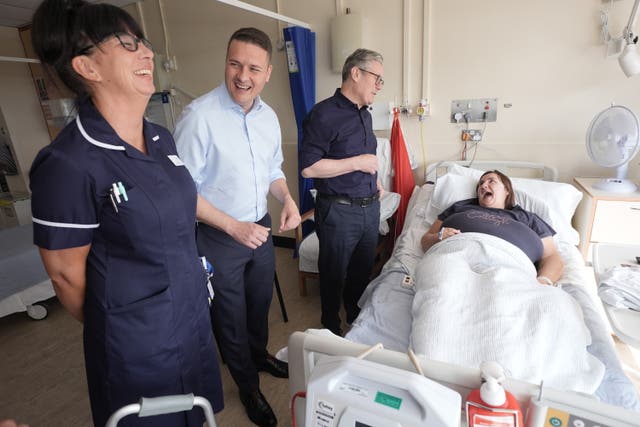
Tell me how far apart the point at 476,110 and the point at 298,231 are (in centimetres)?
156

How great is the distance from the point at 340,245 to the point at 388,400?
1447 mm

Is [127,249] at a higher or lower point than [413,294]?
higher

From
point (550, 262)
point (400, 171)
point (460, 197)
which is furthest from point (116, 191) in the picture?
point (400, 171)

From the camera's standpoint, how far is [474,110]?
2.67 meters

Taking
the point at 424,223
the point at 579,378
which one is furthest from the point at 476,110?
the point at 579,378

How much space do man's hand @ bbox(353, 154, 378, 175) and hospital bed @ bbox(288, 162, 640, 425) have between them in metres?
0.51

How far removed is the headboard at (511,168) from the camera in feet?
8.44

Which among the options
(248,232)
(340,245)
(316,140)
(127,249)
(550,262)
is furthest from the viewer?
(340,245)

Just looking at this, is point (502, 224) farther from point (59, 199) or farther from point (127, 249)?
point (59, 199)

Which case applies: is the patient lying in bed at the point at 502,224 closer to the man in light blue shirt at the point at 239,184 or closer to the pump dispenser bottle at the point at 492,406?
the man in light blue shirt at the point at 239,184

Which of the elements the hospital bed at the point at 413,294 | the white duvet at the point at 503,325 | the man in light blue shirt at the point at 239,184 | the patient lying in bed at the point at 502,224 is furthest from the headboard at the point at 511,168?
the man in light blue shirt at the point at 239,184

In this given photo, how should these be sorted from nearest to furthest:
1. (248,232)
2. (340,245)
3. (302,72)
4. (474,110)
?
(248,232) < (340,245) < (474,110) < (302,72)

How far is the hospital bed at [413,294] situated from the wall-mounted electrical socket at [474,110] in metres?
0.33

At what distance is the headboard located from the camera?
2572mm
